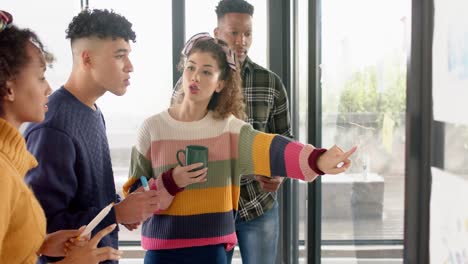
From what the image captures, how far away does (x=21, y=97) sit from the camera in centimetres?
105

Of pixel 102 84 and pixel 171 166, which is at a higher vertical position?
pixel 102 84

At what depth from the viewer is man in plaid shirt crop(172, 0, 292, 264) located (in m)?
2.25

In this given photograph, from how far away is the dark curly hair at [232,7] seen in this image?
2.33 metres

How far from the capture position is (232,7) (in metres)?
2.33

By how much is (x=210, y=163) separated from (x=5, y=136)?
2.37ft

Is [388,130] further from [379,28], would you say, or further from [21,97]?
[21,97]

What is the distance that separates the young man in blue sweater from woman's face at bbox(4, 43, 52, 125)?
8.4 inches

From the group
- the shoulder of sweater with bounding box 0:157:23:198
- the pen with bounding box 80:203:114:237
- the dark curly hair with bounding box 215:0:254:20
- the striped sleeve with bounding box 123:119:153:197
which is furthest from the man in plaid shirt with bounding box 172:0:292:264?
the shoulder of sweater with bounding box 0:157:23:198

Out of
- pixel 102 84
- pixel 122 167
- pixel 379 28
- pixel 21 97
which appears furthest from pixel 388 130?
pixel 122 167

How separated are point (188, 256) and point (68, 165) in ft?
1.60

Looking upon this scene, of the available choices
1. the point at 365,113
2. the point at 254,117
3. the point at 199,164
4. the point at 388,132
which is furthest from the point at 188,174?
the point at 254,117

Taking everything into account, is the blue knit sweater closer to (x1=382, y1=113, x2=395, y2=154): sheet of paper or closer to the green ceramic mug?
the green ceramic mug

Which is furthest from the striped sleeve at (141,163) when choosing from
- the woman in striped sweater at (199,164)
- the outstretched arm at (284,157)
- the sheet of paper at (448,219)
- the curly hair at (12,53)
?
the sheet of paper at (448,219)

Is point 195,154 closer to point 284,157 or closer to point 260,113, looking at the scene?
point 284,157
